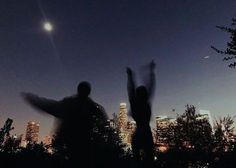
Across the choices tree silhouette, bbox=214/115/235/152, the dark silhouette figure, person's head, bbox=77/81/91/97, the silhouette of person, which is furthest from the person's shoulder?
tree silhouette, bbox=214/115/235/152

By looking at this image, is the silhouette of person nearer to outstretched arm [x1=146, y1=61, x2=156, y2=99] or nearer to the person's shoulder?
the person's shoulder

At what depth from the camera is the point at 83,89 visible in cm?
523

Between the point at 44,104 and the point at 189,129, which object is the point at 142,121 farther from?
the point at 189,129

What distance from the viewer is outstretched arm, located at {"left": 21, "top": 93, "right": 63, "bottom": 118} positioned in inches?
178

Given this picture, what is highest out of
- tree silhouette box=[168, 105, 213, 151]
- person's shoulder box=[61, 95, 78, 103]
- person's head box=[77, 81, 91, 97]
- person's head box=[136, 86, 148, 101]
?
tree silhouette box=[168, 105, 213, 151]

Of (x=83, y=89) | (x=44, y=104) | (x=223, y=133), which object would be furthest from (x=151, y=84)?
(x=223, y=133)

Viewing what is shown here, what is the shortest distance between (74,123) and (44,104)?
0.64 meters

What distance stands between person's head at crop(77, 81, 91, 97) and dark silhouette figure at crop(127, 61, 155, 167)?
1.75m

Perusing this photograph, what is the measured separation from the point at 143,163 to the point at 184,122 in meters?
33.4

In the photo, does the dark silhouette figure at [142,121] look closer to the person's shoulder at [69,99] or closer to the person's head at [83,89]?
the person's head at [83,89]

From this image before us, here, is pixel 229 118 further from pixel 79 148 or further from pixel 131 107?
pixel 79 148

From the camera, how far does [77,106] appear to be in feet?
16.5

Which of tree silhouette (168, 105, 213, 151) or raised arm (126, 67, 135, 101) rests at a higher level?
tree silhouette (168, 105, 213, 151)

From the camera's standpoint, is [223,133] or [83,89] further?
[223,133]
